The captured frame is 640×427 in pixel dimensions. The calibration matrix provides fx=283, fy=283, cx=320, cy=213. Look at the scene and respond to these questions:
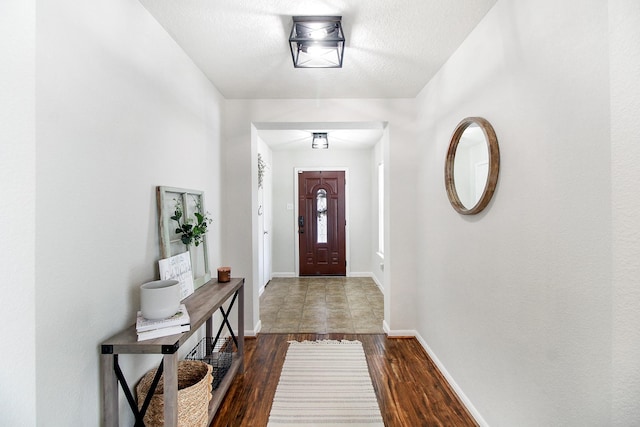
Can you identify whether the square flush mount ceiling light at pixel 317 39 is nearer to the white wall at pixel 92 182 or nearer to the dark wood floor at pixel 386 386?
the white wall at pixel 92 182

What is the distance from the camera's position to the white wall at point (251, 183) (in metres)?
2.86

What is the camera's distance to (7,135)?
917mm

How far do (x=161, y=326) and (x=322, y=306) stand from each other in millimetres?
2695

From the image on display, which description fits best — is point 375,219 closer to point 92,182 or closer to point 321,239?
point 321,239

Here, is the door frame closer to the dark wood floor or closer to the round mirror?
the dark wood floor

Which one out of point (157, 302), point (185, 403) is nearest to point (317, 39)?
point (157, 302)

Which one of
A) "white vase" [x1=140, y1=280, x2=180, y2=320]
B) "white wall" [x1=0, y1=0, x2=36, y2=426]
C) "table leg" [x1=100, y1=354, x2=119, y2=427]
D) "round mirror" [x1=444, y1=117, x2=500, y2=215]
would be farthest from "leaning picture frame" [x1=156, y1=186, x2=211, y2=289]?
"round mirror" [x1=444, y1=117, x2=500, y2=215]

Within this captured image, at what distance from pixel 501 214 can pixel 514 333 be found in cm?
60

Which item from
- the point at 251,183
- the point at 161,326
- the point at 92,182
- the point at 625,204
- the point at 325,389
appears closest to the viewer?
the point at 625,204

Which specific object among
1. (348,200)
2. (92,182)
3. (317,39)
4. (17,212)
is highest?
(317,39)

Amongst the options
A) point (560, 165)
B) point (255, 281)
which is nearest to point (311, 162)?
point (255, 281)

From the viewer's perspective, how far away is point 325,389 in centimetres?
207

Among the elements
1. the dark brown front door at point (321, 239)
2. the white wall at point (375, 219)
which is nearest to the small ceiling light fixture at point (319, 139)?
the white wall at point (375, 219)

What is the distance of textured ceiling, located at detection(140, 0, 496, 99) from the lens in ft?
5.19
